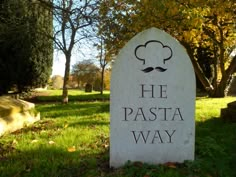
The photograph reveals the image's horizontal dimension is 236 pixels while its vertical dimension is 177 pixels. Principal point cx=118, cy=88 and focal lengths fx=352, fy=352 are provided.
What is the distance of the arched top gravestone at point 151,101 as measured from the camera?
4.57 meters

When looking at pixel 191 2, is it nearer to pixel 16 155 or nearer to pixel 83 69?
pixel 16 155

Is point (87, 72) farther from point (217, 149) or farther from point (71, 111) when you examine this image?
point (217, 149)

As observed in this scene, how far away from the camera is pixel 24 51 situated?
63.5 ft

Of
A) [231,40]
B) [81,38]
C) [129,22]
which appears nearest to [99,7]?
[129,22]

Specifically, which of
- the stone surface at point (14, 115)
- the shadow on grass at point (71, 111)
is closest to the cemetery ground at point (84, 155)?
the stone surface at point (14, 115)

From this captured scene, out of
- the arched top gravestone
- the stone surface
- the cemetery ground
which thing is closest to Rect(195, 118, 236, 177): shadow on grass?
the cemetery ground

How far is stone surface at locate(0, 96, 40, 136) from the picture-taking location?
22.2ft

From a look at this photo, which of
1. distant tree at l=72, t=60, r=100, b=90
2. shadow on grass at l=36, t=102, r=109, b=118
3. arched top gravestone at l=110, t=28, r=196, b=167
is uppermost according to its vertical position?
distant tree at l=72, t=60, r=100, b=90

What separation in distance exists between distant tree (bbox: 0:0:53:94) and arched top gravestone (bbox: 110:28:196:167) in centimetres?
1270

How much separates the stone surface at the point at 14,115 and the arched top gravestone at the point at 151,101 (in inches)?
116

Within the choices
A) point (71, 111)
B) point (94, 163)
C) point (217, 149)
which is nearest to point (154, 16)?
point (71, 111)

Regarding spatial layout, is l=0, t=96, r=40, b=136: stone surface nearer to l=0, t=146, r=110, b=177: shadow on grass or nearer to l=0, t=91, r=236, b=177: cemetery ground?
l=0, t=91, r=236, b=177: cemetery ground

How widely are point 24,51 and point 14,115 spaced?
41.6 ft

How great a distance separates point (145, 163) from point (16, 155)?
6.04 feet
